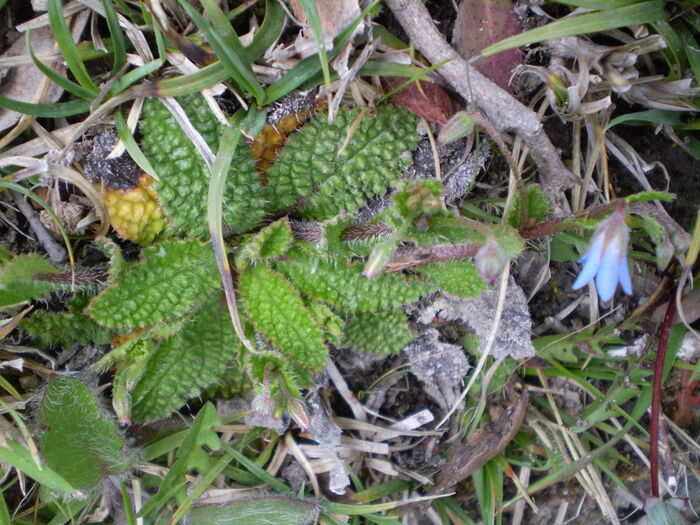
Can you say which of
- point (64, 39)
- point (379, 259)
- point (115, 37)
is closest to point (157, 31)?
point (115, 37)

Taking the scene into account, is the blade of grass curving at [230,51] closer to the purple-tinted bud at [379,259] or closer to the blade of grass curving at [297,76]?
the blade of grass curving at [297,76]

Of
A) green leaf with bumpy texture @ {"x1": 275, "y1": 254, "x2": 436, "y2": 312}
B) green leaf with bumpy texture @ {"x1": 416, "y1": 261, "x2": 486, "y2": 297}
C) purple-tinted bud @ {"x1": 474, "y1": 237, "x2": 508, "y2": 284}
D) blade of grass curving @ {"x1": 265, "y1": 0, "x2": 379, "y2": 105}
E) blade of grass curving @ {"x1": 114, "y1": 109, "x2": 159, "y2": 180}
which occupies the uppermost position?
blade of grass curving @ {"x1": 114, "y1": 109, "x2": 159, "y2": 180}

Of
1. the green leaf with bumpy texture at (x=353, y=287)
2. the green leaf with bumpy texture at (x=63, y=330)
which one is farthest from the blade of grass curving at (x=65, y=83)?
the green leaf with bumpy texture at (x=353, y=287)

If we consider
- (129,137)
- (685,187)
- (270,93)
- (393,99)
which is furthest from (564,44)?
(129,137)

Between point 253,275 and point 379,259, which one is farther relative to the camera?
point 253,275

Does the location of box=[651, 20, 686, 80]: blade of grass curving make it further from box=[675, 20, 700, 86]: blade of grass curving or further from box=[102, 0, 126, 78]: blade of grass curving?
box=[102, 0, 126, 78]: blade of grass curving

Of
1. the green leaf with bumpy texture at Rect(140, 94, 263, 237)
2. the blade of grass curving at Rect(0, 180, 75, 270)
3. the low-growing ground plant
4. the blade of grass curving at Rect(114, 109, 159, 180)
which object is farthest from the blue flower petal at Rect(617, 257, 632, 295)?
the blade of grass curving at Rect(0, 180, 75, 270)

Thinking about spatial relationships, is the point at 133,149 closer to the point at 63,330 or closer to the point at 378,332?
the point at 63,330
